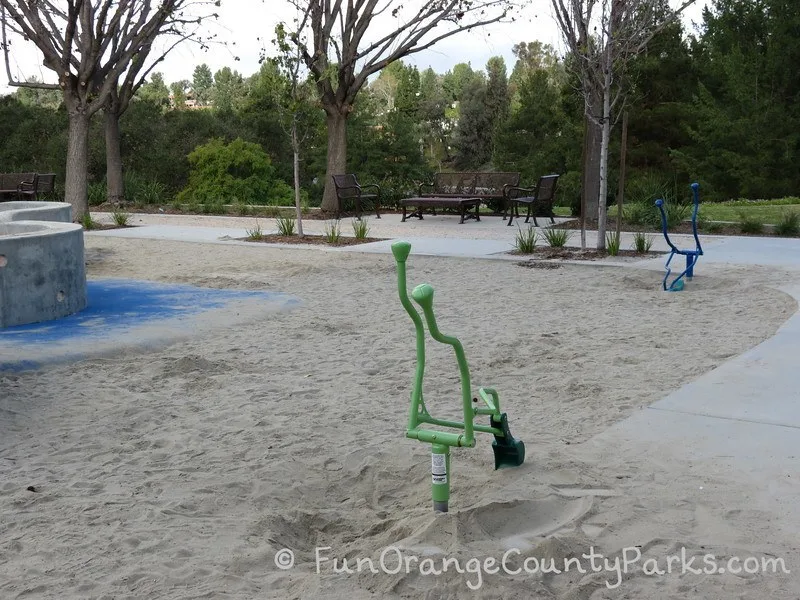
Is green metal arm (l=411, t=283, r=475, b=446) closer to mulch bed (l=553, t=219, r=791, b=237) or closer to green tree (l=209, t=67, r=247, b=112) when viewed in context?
mulch bed (l=553, t=219, r=791, b=237)

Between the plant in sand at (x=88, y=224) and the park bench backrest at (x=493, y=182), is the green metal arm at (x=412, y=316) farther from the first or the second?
the park bench backrest at (x=493, y=182)

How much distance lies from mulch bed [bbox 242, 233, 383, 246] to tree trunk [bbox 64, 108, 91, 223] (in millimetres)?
5222

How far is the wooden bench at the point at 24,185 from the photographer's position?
20.8m

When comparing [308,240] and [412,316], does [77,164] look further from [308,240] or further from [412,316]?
[412,316]

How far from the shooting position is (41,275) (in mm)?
8430

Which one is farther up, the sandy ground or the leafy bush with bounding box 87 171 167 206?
the leafy bush with bounding box 87 171 167 206

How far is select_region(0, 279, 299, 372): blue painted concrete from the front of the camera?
7.17 m

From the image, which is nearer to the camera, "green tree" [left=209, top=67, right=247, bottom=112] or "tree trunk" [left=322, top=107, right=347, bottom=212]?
"tree trunk" [left=322, top=107, right=347, bottom=212]

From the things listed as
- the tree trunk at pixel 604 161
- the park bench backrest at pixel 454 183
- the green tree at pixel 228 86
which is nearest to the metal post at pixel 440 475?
the tree trunk at pixel 604 161

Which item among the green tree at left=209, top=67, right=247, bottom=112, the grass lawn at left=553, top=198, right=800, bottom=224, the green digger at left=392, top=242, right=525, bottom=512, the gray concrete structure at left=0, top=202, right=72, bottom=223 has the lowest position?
the green digger at left=392, top=242, right=525, bottom=512

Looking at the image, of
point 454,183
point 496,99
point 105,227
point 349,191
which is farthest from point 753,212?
point 496,99

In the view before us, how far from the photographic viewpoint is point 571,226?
16594 millimetres

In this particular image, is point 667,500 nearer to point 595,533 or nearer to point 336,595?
point 595,533

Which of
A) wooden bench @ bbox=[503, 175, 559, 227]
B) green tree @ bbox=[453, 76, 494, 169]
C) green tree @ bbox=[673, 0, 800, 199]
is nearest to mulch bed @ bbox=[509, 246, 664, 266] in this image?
wooden bench @ bbox=[503, 175, 559, 227]
